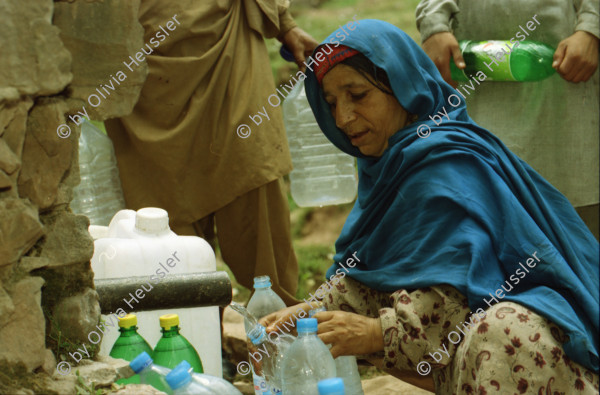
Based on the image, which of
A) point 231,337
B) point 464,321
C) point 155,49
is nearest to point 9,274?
point 464,321

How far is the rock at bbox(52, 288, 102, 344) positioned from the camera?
71.9 inches

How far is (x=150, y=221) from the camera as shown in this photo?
286 centimetres

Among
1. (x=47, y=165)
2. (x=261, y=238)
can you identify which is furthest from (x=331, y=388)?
(x=261, y=238)

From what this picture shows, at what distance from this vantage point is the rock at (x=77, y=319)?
183 cm

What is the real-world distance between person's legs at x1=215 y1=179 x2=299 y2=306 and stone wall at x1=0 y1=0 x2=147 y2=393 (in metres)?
1.65

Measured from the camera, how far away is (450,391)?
2.29 metres

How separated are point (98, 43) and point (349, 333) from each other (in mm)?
991

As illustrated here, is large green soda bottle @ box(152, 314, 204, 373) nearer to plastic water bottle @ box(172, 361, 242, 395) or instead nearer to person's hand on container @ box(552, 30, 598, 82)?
plastic water bottle @ box(172, 361, 242, 395)

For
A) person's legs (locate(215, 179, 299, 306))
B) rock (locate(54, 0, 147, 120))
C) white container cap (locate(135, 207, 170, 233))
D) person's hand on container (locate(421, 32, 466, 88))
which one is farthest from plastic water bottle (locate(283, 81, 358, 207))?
rock (locate(54, 0, 147, 120))

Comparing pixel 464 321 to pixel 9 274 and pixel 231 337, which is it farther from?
pixel 231 337

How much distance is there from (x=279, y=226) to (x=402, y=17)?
15.7ft

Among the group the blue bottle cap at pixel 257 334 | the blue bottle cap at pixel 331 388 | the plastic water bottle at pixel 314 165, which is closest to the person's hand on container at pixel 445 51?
the plastic water bottle at pixel 314 165

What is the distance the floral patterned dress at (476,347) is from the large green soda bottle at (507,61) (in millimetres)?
1396

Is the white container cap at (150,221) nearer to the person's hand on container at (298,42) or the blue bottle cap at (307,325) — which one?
the blue bottle cap at (307,325)
